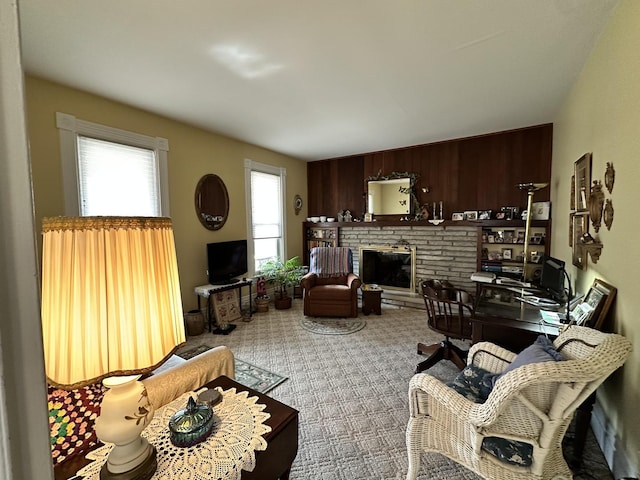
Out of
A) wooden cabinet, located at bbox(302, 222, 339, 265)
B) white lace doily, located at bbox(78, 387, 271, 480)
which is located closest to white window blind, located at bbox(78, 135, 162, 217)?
white lace doily, located at bbox(78, 387, 271, 480)

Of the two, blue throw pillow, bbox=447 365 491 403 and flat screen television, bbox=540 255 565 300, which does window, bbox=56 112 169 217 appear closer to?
blue throw pillow, bbox=447 365 491 403

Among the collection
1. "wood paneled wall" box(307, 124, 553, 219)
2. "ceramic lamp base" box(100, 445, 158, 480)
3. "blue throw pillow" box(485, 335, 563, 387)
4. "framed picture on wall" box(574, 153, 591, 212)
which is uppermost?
"wood paneled wall" box(307, 124, 553, 219)

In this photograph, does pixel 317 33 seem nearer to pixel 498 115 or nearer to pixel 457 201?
pixel 498 115

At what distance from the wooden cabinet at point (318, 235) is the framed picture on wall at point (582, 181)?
3483 millimetres

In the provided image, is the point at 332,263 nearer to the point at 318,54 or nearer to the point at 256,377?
the point at 256,377

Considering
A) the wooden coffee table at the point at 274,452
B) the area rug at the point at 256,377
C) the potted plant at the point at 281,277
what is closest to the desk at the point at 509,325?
the wooden coffee table at the point at 274,452

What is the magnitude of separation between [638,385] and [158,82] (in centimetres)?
386

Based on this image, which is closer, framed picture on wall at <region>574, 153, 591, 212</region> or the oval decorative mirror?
framed picture on wall at <region>574, 153, 591, 212</region>

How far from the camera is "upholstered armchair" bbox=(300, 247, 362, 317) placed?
3.99 metres

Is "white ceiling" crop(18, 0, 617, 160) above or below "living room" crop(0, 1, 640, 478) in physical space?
above

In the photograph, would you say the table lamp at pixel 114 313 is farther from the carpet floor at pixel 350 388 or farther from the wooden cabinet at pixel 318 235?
the wooden cabinet at pixel 318 235

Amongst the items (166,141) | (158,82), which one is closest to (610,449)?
(158,82)

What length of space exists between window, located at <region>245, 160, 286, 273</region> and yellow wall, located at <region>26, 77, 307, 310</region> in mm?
131

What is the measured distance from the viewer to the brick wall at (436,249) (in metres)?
4.24
